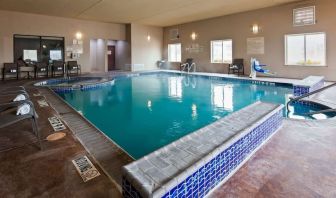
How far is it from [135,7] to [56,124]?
22.5ft

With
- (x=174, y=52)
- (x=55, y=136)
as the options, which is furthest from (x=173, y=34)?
(x=55, y=136)

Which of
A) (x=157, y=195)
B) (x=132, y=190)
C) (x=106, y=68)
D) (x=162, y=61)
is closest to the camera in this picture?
(x=157, y=195)

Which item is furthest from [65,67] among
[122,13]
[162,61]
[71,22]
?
[162,61]

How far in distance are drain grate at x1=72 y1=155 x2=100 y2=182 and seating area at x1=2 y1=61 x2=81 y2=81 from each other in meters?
9.03

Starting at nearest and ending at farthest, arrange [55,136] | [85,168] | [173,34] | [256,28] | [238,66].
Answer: [85,168] → [55,136] → [256,28] → [238,66] → [173,34]

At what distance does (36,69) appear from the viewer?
955 cm

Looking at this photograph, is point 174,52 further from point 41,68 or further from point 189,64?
point 41,68

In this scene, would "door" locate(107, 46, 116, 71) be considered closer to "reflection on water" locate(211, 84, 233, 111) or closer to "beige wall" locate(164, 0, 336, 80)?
"beige wall" locate(164, 0, 336, 80)

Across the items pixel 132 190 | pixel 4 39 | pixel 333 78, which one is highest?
pixel 4 39

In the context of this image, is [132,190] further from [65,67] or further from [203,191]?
[65,67]

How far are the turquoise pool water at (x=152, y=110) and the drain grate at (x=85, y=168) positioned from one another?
0.73 m

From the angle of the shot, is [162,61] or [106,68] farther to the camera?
[162,61]

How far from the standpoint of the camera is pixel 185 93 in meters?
6.37

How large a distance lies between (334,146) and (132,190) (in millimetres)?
2189
